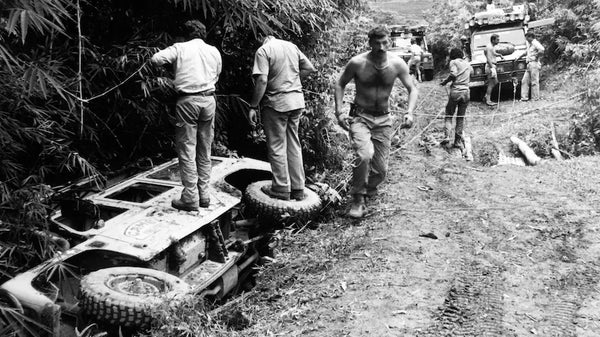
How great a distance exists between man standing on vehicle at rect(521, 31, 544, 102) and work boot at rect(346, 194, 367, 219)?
380 inches

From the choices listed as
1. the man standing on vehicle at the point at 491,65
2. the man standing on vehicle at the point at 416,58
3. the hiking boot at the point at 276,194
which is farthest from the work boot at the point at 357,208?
the man standing on vehicle at the point at 416,58

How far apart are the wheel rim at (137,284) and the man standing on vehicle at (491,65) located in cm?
1174

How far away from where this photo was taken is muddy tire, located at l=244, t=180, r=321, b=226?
Answer: 6059mm

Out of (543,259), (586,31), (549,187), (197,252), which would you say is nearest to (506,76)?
(586,31)

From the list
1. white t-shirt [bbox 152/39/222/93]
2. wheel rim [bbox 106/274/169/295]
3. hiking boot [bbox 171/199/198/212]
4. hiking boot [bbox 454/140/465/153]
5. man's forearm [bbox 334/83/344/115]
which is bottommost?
hiking boot [bbox 454/140/465/153]

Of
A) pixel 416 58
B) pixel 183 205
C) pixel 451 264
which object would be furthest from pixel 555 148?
pixel 416 58

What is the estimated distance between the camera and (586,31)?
1589 centimetres

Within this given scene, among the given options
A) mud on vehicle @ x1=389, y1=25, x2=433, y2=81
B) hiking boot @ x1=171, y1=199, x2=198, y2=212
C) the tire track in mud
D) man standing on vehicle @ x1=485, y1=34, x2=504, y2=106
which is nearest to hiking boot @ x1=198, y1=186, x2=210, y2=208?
hiking boot @ x1=171, y1=199, x2=198, y2=212

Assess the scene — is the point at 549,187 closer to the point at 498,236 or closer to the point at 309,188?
the point at 498,236

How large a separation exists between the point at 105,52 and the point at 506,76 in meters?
11.2

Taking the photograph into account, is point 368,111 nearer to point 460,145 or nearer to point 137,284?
point 137,284

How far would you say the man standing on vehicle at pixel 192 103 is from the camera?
17.2 ft

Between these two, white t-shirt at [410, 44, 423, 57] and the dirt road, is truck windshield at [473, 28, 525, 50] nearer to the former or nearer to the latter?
white t-shirt at [410, 44, 423, 57]

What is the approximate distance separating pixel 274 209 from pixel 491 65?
985 cm
